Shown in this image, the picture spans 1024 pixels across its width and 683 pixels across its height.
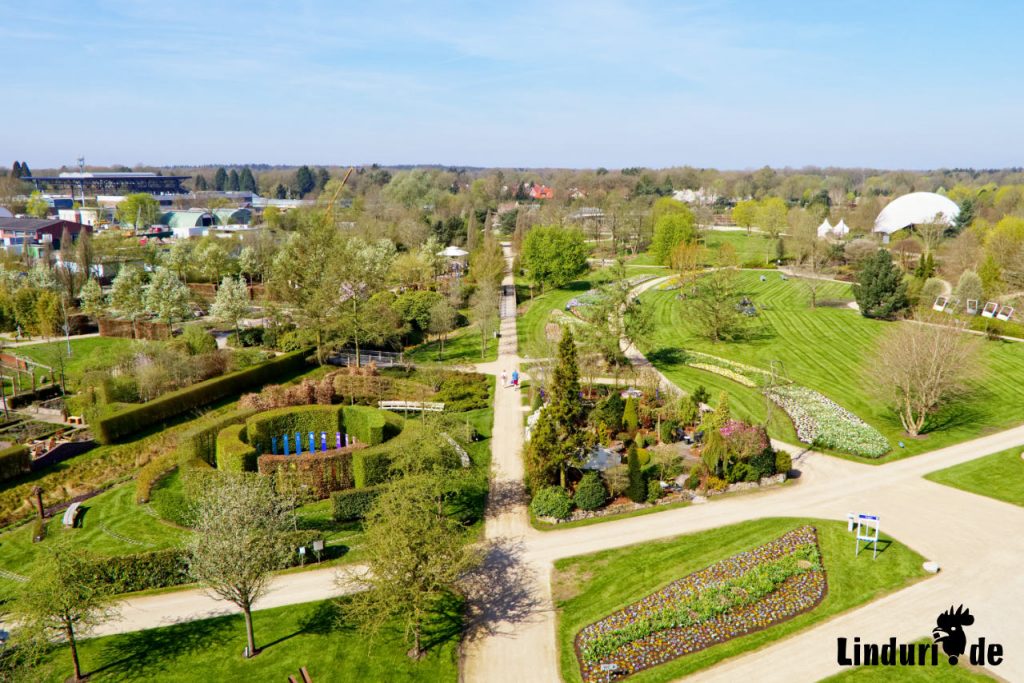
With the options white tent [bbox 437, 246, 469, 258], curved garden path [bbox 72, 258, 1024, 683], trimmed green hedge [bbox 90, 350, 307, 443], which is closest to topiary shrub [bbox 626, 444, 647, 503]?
curved garden path [bbox 72, 258, 1024, 683]

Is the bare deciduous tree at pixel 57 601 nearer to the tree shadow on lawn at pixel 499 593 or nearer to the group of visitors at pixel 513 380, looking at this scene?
the tree shadow on lawn at pixel 499 593

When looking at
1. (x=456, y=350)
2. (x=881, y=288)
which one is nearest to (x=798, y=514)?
(x=456, y=350)

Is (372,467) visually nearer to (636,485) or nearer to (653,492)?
(636,485)

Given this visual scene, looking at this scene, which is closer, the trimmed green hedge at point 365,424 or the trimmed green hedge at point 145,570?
the trimmed green hedge at point 145,570

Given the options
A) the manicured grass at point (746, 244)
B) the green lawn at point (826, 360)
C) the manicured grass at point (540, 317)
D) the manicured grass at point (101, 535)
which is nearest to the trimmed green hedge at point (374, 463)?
the manicured grass at point (101, 535)

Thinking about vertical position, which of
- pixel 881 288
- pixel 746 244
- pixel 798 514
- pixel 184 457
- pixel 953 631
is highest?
pixel 746 244

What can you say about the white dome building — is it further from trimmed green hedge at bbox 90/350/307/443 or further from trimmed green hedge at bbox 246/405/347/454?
trimmed green hedge at bbox 246/405/347/454
